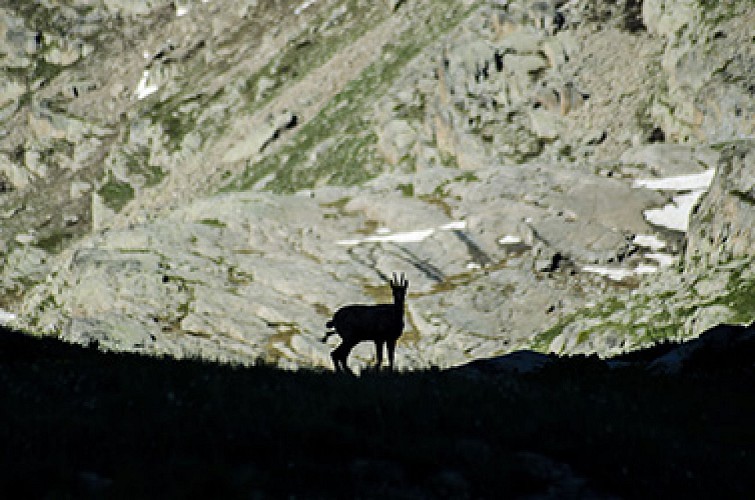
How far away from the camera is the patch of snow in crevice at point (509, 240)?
73.1 meters

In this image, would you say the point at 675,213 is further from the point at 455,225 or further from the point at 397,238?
the point at 397,238

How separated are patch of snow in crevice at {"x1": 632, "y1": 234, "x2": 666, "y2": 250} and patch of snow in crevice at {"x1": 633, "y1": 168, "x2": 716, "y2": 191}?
9329mm

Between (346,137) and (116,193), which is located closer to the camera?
(346,137)

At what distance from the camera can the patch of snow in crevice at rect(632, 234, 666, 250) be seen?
2758 inches

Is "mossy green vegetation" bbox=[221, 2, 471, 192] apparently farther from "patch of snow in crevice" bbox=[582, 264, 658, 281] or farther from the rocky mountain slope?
"patch of snow in crevice" bbox=[582, 264, 658, 281]

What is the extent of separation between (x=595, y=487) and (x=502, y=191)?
7350cm

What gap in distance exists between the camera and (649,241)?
232 ft

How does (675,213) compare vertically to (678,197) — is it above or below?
below

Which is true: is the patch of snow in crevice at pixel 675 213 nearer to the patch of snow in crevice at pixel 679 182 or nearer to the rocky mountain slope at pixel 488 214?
the rocky mountain slope at pixel 488 214

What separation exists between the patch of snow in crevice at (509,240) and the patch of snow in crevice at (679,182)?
1576 centimetres

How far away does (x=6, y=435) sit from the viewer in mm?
7258

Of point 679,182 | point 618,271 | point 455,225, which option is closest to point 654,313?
point 618,271

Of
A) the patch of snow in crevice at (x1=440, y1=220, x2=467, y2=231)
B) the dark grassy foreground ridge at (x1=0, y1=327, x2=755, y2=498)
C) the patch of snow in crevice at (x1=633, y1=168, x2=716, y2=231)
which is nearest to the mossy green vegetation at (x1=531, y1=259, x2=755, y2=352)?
the patch of snow in crevice at (x1=633, y1=168, x2=716, y2=231)

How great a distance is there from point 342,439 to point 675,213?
72.4m
